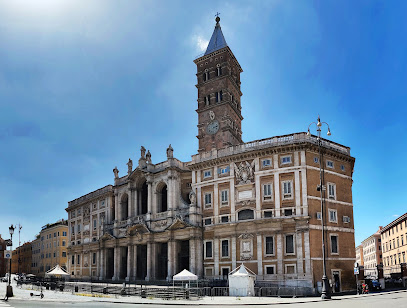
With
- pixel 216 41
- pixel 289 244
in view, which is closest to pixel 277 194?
pixel 289 244

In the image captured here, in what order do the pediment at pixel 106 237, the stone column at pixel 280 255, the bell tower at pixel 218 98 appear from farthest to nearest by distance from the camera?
the pediment at pixel 106 237 → the bell tower at pixel 218 98 → the stone column at pixel 280 255

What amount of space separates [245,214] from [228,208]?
8.06ft

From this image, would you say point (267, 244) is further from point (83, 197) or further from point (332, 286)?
point (83, 197)

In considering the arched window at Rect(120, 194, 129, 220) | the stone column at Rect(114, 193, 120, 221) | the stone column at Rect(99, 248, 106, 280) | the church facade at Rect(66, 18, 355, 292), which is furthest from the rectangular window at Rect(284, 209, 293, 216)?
the stone column at Rect(99, 248, 106, 280)

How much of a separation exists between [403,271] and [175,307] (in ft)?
121

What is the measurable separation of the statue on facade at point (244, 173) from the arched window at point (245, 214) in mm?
3540

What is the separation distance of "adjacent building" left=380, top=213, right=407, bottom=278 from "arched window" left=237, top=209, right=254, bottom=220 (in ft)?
108

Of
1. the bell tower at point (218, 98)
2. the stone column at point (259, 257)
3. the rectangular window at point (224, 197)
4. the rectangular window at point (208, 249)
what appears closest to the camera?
the stone column at point (259, 257)

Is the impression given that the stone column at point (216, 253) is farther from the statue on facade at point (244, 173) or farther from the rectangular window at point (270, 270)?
the statue on facade at point (244, 173)

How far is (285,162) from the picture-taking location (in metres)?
48.4

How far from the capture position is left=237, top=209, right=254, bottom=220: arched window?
4984 centimetres

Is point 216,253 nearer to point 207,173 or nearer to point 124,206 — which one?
point 207,173

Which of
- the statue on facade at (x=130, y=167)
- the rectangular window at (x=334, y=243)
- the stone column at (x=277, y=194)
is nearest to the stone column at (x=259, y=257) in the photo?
the stone column at (x=277, y=194)

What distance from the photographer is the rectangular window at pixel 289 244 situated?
152ft
